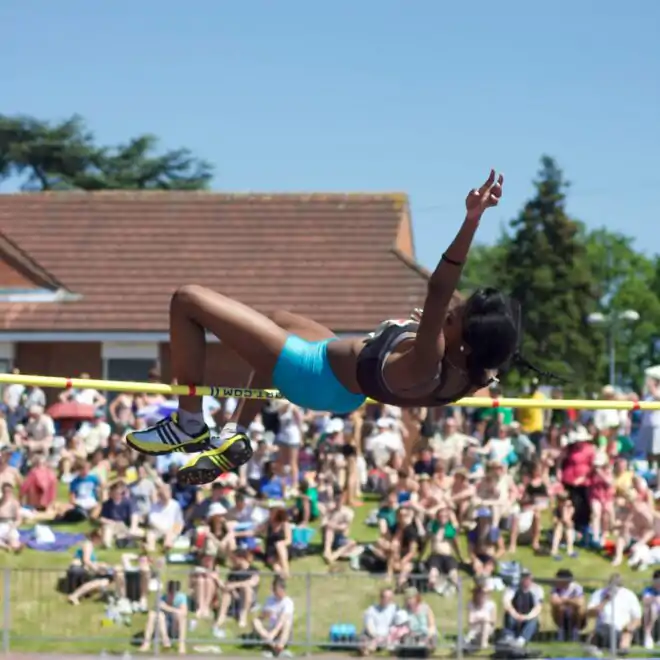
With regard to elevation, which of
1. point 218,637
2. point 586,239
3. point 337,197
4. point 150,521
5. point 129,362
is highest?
point 586,239

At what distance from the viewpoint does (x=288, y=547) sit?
54.6 feet

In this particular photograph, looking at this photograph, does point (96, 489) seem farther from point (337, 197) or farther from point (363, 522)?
point (337, 197)

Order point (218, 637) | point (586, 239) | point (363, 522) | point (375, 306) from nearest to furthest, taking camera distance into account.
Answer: point (218, 637) → point (363, 522) → point (375, 306) → point (586, 239)

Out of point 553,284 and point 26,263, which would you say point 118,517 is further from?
point 553,284

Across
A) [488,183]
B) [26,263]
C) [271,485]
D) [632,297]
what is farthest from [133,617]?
[632,297]

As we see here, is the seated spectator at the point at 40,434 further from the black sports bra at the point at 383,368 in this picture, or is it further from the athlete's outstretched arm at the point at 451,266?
the athlete's outstretched arm at the point at 451,266

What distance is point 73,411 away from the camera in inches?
774

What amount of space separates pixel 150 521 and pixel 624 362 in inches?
2271

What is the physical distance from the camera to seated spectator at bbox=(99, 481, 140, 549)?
17000 millimetres

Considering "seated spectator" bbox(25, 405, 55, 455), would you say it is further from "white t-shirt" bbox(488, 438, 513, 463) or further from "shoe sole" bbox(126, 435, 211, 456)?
"shoe sole" bbox(126, 435, 211, 456)

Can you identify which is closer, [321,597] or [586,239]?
[321,597]

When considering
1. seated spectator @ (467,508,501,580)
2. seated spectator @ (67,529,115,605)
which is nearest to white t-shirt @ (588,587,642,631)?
seated spectator @ (467,508,501,580)

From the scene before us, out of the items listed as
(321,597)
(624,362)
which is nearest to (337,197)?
(321,597)

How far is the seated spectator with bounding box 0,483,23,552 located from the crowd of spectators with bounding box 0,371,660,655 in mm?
18
